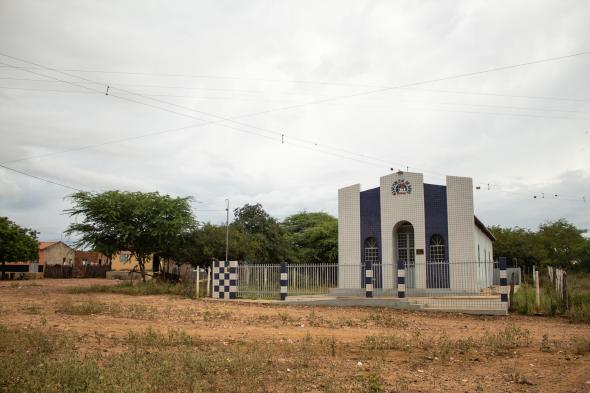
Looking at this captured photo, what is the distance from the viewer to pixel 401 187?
23.8m

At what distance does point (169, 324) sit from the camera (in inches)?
514

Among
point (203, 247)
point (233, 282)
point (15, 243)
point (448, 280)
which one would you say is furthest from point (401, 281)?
point (15, 243)

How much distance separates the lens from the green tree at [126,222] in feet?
93.9

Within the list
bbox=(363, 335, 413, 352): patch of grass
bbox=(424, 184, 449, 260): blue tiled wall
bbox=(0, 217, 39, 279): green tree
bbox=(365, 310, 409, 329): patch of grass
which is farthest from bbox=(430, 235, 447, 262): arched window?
bbox=(0, 217, 39, 279): green tree

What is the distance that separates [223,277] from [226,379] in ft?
51.3

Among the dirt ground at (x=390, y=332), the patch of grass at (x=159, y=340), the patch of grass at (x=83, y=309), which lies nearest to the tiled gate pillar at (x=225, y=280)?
the dirt ground at (x=390, y=332)

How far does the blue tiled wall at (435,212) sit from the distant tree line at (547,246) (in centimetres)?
2476

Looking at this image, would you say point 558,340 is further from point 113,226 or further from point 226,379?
point 113,226

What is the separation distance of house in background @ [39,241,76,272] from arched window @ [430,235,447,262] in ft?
169

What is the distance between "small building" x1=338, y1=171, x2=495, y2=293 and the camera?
72.5 ft

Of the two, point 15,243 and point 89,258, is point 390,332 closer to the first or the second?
point 15,243

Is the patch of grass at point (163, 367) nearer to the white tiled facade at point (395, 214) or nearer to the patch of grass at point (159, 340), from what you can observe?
the patch of grass at point (159, 340)

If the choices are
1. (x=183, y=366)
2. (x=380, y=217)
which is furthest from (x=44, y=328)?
(x=380, y=217)

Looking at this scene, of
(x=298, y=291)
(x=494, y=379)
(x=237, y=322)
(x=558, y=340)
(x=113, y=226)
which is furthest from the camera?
(x=113, y=226)
